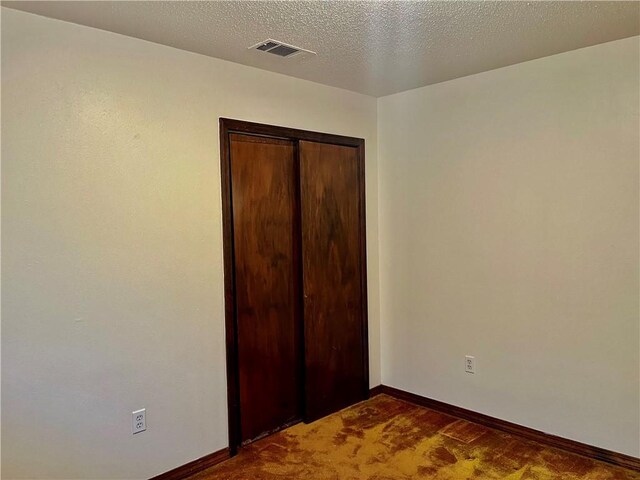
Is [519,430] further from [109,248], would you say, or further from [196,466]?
[109,248]

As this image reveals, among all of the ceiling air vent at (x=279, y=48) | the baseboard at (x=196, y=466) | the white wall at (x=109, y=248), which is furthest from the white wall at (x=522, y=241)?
the baseboard at (x=196, y=466)

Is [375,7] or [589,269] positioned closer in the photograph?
[375,7]

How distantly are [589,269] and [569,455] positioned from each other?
1.10 m

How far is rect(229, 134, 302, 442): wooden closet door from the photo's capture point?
3.03m

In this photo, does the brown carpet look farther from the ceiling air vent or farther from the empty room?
the ceiling air vent

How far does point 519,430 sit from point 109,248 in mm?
2693

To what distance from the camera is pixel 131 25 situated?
2.31 m

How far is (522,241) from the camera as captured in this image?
3066 millimetres

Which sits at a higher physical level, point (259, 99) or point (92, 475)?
point (259, 99)

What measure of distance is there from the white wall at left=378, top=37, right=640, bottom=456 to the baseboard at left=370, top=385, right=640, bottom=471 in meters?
0.04

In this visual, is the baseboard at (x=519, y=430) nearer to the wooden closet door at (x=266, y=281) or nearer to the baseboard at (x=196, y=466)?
the wooden closet door at (x=266, y=281)

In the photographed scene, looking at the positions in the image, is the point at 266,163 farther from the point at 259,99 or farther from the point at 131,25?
the point at 131,25

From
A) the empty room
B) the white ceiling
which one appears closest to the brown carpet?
the empty room

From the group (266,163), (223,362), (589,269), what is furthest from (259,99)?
(589,269)
